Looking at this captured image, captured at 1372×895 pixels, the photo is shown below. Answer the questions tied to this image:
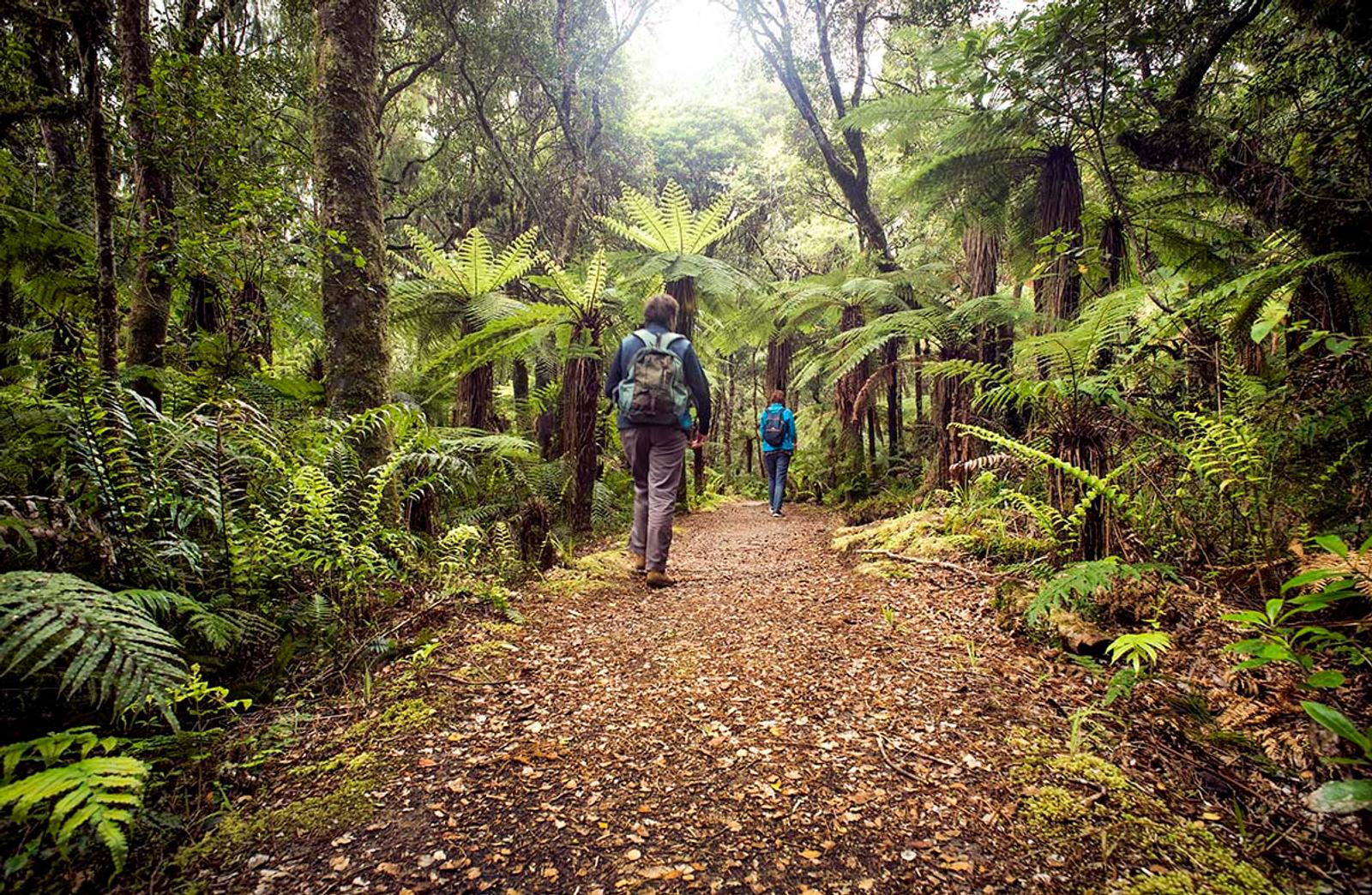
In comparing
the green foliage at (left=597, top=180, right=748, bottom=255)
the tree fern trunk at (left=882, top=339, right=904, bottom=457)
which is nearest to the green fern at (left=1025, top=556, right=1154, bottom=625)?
the green foliage at (left=597, top=180, right=748, bottom=255)

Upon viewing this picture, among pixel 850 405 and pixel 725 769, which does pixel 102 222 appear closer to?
pixel 725 769

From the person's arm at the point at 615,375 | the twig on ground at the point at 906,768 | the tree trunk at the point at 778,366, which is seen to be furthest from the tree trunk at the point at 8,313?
the tree trunk at the point at 778,366

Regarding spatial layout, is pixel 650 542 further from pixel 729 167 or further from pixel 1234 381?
pixel 729 167

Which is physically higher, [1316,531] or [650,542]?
[1316,531]

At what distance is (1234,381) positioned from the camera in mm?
2695

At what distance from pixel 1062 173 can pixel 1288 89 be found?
1.70 m

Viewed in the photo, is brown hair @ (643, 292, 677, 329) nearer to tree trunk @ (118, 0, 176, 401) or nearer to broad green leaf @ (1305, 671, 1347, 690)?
tree trunk @ (118, 0, 176, 401)

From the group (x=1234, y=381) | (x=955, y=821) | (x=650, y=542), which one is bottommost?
(x=955, y=821)

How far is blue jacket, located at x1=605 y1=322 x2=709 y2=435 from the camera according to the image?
387 centimetres

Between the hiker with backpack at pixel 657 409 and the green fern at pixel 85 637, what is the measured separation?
2623 mm

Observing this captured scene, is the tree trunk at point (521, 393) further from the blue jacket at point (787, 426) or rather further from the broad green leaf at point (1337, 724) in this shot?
the broad green leaf at point (1337, 724)

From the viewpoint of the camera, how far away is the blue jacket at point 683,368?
3.87m

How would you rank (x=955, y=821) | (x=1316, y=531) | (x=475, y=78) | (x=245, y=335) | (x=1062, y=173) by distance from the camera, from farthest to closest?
(x=475, y=78) → (x=1062, y=173) → (x=245, y=335) → (x=1316, y=531) → (x=955, y=821)

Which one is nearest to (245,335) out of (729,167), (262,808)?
(262,808)
